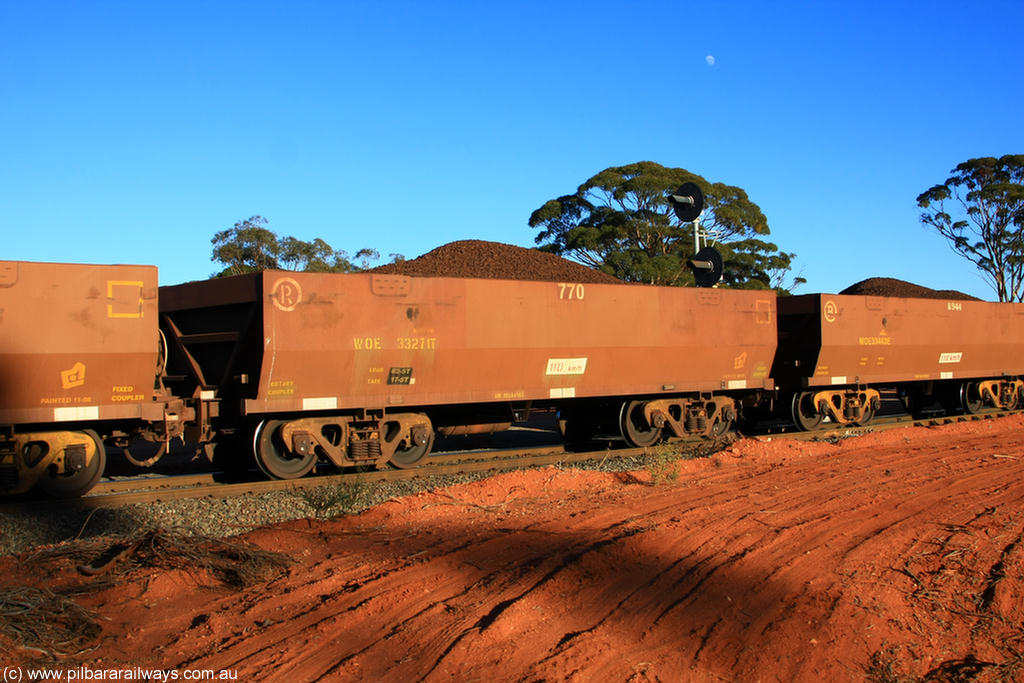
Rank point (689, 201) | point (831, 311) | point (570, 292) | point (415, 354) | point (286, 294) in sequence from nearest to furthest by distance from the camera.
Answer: point (286, 294), point (415, 354), point (570, 292), point (831, 311), point (689, 201)

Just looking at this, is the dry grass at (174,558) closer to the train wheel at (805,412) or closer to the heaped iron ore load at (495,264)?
the train wheel at (805,412)

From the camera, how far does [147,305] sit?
1032cm

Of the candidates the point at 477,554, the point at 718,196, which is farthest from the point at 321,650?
the point at 718,196

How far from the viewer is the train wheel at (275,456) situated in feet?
36.6

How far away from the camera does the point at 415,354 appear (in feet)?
38.7

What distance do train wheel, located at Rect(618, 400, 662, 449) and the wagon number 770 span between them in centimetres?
253

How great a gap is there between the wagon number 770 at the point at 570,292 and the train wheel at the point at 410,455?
3.02 m

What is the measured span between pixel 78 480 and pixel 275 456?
2436mm

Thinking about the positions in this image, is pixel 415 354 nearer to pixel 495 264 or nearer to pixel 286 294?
pixel 286 294

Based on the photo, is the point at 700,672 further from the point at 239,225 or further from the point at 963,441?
the point at 239,225

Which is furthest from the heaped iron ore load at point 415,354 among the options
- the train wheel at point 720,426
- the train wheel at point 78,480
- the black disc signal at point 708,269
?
the black disc signal at point 708,269

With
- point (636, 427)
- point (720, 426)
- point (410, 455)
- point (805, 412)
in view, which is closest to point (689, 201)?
point (805, 412)

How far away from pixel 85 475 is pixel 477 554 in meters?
6.20

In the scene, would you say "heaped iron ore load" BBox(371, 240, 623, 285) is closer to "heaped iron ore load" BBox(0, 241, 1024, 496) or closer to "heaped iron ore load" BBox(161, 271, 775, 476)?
"heaped iron ore load" BBox(0, 241, 1024, 496)
